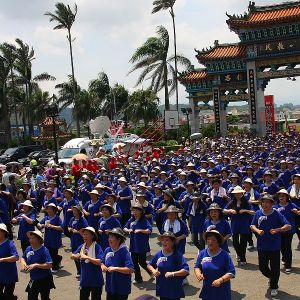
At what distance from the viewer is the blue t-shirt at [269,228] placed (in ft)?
28.0

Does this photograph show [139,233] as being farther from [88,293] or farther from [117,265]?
[117,265]

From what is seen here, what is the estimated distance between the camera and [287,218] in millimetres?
10125

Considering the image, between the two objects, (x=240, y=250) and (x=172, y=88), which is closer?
(x=240, y=250)

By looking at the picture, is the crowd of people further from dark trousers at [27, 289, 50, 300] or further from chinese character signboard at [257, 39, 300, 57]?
chinese character signboard at [257, 39, 300, 57]

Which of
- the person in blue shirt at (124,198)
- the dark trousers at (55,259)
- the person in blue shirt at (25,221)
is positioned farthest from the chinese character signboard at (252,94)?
the person in blue shirt at (25,221)

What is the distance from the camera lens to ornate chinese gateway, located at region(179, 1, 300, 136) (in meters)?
37.5

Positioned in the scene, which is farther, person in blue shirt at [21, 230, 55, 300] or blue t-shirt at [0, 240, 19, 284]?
blue t-shirt at [0, 240, 19, 284]


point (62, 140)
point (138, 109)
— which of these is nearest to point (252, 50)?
point (138, 109)

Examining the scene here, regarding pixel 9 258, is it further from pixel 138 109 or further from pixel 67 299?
pixel 138 109

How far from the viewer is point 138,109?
47219 millimetres

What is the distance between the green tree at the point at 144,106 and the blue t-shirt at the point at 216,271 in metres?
40.4

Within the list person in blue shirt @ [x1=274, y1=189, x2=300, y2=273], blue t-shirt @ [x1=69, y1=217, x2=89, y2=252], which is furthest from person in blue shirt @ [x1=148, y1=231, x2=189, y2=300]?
person in blue shirt @ [x1=274, y1=189, x2=300, y2=273]

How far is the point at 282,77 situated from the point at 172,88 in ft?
31.9

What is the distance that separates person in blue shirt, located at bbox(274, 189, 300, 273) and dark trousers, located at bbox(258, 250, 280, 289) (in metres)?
0.97
